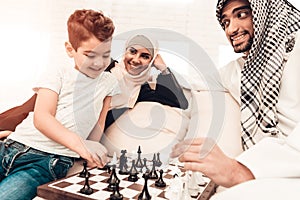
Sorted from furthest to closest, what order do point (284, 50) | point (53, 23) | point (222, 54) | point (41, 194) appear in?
point (53, 23) → point (222, 54) → point (284, 50) → point (41, 194)

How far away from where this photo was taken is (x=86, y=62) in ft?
5.14

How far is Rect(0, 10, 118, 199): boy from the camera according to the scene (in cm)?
140

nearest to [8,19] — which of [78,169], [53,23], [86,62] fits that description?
[53,23]

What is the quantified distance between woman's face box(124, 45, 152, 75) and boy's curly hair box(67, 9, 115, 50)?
0.13 m

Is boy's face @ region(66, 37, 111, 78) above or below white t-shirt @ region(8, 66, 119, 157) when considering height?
above

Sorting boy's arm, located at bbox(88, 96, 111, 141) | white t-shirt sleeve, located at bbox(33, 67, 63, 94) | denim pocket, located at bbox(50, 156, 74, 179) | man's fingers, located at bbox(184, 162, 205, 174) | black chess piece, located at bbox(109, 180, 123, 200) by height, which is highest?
white t-shirt sleeve, located at bbox(33, 67, 63, 94)

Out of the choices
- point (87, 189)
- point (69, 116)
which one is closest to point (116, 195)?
point (87, 189)

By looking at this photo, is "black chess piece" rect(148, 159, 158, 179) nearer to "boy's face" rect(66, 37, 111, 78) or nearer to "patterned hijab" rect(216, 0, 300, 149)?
"patterned hijab" rect(216, 0, 300, 149)

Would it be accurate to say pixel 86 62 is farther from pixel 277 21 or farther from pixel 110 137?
pixel 277 21

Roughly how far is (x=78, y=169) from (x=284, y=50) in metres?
1.08

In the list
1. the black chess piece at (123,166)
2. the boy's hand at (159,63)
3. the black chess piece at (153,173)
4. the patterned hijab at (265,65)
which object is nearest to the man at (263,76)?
the patterned hijab at (265,65)

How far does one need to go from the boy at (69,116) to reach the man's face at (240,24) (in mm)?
610

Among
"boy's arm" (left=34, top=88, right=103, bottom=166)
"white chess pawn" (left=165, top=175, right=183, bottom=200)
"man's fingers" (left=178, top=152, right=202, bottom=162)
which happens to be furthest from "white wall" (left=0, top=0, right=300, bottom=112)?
"man's fingers" (left=178, top=152, right=202, bottom=162)

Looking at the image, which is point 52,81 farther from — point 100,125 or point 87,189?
point 87,189
